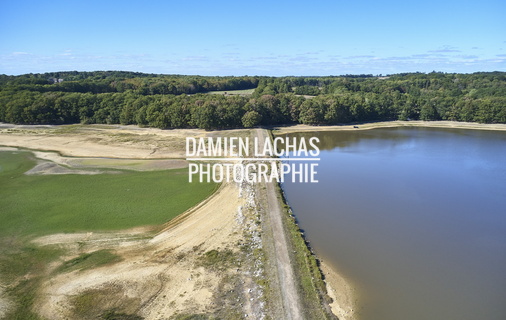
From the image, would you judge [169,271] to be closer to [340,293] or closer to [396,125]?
[340,293]

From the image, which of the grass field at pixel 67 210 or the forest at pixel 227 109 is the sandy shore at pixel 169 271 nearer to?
the grass field at pixel 67 210

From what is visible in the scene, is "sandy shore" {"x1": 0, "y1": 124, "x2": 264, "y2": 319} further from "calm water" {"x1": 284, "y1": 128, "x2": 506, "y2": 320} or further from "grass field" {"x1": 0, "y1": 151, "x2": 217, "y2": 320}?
"calm water" {"x1": 284, "y1": 128, "x2": 506, "y2": 320}

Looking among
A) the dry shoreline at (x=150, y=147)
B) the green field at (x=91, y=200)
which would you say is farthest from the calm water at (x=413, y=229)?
the green field at (x=91, y=200)

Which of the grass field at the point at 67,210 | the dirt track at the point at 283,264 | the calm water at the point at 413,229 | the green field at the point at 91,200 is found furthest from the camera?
the green field at the point at 91,200

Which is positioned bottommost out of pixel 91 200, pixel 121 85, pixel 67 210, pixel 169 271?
pixel 169 271

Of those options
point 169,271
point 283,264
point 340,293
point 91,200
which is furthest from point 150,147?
point 340,293

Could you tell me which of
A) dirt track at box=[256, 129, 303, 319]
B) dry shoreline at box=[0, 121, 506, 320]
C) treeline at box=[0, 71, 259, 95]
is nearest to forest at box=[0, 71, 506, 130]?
dry shoreline at box=[0, 121, 506, 320]
